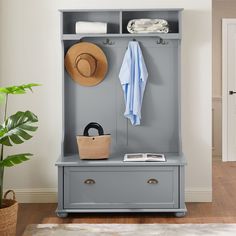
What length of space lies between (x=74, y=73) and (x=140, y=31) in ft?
2.29

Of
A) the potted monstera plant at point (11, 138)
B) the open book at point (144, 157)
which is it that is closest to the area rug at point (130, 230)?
the potted monstera plant at point (11, 138)

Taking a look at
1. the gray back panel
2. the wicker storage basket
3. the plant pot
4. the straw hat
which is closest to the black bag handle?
the wicker storage basket

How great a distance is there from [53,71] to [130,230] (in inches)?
66.5

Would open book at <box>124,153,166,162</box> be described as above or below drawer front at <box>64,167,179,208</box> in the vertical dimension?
above

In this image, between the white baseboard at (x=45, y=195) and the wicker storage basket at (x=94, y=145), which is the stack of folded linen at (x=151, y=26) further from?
the white baseboard at (x=45, y=195)

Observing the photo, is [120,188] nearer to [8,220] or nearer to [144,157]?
[144,157]

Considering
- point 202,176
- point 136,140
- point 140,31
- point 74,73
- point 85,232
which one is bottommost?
point 85,232

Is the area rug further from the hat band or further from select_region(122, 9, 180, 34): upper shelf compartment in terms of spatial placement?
select_region(122, 9, 180, 34): upper shelf compartment

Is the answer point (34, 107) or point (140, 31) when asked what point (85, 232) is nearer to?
point (34, 107)

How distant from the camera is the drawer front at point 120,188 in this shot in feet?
15.6

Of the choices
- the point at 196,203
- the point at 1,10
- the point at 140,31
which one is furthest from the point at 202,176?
the point at 1,10

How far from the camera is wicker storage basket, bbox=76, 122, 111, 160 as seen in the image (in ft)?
15.8

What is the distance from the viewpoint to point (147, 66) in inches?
201

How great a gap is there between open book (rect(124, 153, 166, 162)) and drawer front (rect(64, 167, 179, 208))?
0.09 meters
